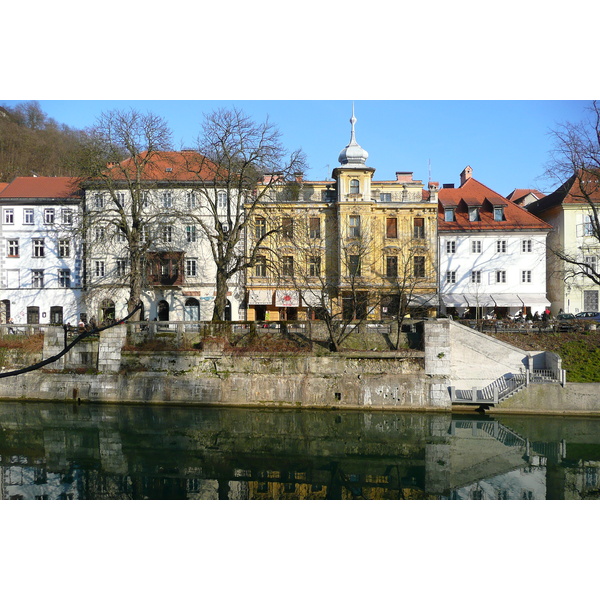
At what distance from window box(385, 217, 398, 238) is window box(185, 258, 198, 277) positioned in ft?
42.5

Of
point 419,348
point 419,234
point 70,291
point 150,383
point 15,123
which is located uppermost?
point 15,123

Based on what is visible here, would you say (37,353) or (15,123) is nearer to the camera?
(37,353)

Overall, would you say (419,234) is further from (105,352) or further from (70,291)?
(70,291)

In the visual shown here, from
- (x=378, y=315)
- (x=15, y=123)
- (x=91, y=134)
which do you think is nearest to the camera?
(x=91, y=134)

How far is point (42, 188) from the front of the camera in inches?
1362

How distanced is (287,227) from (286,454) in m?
13.5

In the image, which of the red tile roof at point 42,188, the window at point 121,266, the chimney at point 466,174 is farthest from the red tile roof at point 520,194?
the red tile roof at point 42,188

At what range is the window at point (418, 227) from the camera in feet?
107

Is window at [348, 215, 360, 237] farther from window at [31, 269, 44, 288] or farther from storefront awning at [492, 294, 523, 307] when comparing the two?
window at [31, 269, 44, 288]

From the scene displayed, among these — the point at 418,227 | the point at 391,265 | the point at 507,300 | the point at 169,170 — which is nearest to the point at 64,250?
the point at 169,170

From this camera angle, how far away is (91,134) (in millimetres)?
27234

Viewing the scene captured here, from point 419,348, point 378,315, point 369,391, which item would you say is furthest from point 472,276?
point 369,391

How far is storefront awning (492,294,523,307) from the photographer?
3256 centimetres

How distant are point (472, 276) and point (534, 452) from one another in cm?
1788
